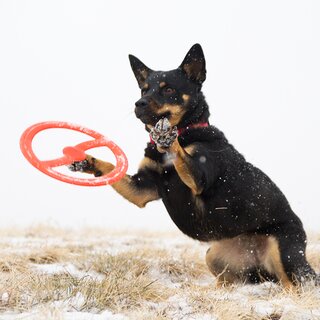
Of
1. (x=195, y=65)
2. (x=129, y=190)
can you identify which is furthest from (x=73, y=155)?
(x=195, y=65)

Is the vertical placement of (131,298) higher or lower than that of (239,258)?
lower

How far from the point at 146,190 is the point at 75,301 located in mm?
1874

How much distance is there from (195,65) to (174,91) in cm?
38

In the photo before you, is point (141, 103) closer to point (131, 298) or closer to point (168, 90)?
point (168, 90)

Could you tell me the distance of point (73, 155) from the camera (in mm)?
4344

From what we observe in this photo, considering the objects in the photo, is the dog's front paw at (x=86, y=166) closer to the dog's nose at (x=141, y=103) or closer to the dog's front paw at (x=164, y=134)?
the dog's nose at (x=141, y=103)

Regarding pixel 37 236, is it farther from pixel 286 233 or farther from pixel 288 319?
pixel 288 319

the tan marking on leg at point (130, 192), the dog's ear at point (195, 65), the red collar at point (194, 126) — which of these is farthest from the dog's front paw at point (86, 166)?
the dog's ear at point (195, 65)

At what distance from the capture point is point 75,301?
9.59 ft

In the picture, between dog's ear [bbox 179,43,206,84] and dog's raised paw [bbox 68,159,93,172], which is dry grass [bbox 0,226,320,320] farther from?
dog's ear [bbox 179,43,206,84]

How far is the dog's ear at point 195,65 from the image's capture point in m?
4.68

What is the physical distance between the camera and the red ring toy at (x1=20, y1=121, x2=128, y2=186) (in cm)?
395

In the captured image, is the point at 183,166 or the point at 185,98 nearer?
the point at 183,166

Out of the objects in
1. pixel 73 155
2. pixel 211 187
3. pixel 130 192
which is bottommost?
pixel 130 192
